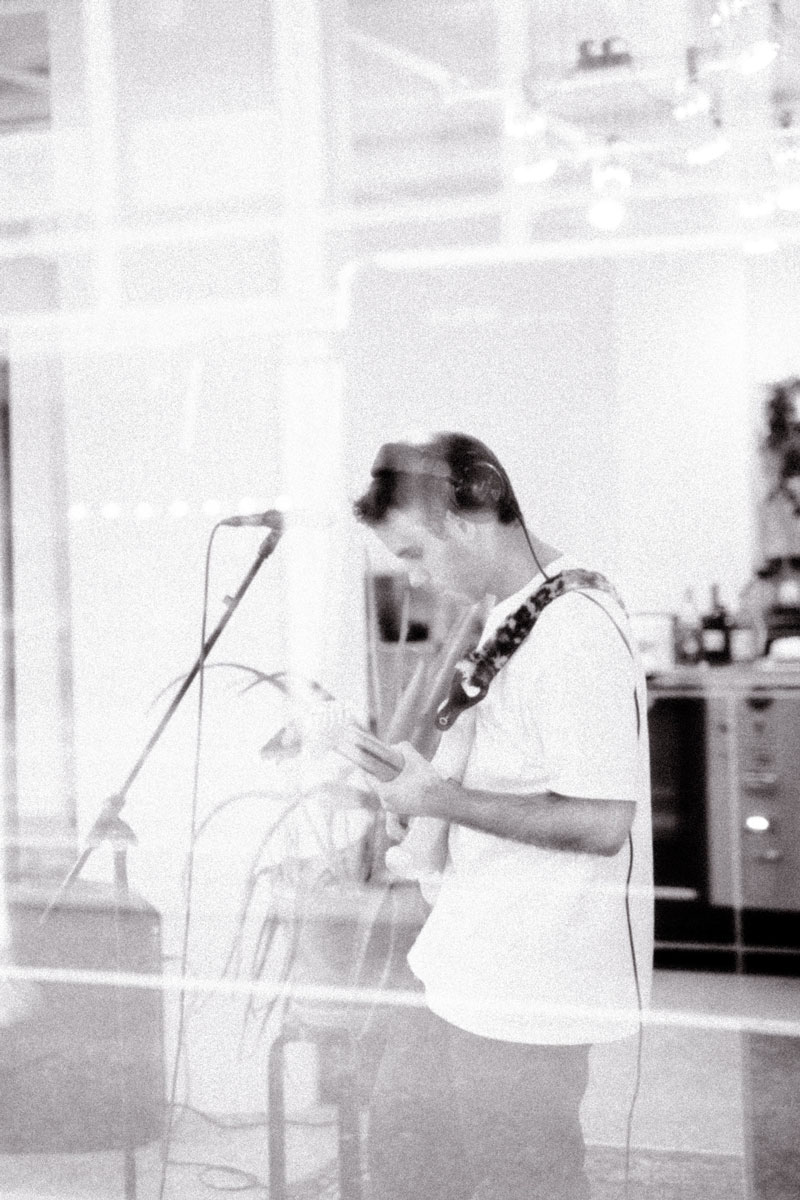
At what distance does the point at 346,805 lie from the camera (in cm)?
264

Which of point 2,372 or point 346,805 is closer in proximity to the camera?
point 346,805

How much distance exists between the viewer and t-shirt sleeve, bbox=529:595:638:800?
1.88 meters

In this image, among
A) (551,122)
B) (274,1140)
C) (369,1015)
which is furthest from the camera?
(551,122)

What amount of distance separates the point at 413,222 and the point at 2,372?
37.8 inches

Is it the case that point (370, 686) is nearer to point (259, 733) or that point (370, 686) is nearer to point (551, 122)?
point (259, 733)

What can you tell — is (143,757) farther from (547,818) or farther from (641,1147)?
(547,818)

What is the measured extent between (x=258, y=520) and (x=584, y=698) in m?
1.28

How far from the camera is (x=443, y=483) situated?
2062mm

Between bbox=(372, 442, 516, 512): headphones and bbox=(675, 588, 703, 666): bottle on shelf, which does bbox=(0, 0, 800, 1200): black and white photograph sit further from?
bbox=(675, 588, 703, 666): bottle on shelf

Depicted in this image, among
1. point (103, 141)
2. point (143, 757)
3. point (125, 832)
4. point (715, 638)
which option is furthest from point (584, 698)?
point (715, 638)

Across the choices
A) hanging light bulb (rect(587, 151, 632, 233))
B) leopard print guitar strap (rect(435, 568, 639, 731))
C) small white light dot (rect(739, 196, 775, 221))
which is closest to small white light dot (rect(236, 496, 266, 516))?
leopard print guitar strap (rect(435, 568, 639, 731))

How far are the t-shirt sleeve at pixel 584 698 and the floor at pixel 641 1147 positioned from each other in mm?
662

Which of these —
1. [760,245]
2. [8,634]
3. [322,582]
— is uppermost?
[760,245]

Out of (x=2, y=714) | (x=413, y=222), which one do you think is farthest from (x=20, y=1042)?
(x=413, y=222)
